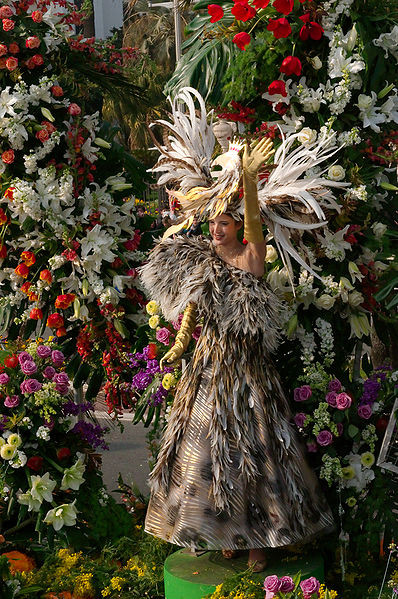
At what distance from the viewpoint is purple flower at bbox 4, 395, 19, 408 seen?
4301mm

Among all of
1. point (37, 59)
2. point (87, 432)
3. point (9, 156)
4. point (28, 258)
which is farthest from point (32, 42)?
point (87, 432)

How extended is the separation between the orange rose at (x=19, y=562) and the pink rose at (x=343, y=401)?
5.82ft

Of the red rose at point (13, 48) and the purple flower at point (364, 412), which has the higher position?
the red rose at point (13, 48)

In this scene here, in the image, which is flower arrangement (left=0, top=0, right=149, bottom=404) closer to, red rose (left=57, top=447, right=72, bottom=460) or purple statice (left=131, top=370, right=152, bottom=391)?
purple statice (left=131, top=370, right=152, bottom=391)

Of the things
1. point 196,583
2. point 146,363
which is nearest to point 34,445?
point 146,363

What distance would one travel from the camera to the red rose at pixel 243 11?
3.98 m

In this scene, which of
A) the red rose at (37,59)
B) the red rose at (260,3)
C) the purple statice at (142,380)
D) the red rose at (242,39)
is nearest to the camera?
A: the red rose at (260,3)

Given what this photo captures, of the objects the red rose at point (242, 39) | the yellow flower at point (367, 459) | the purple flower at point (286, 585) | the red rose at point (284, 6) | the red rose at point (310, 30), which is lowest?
the yellow flower at point (367, 459)

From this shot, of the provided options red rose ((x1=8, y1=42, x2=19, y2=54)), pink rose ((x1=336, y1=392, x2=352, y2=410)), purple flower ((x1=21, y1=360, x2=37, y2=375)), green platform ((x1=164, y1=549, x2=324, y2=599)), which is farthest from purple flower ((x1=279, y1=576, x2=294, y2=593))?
red rose ((x1=8, y1=42, x2=19, y2=54))

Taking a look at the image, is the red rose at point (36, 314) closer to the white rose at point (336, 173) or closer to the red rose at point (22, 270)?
the red rose at point (22, 270)

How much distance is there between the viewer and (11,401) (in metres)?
4.31

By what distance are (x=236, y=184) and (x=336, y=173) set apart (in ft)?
2.11

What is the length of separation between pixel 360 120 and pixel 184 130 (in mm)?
908

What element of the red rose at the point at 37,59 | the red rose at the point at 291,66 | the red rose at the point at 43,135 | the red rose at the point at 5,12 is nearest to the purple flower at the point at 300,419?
the red rose at the point at 291,66
